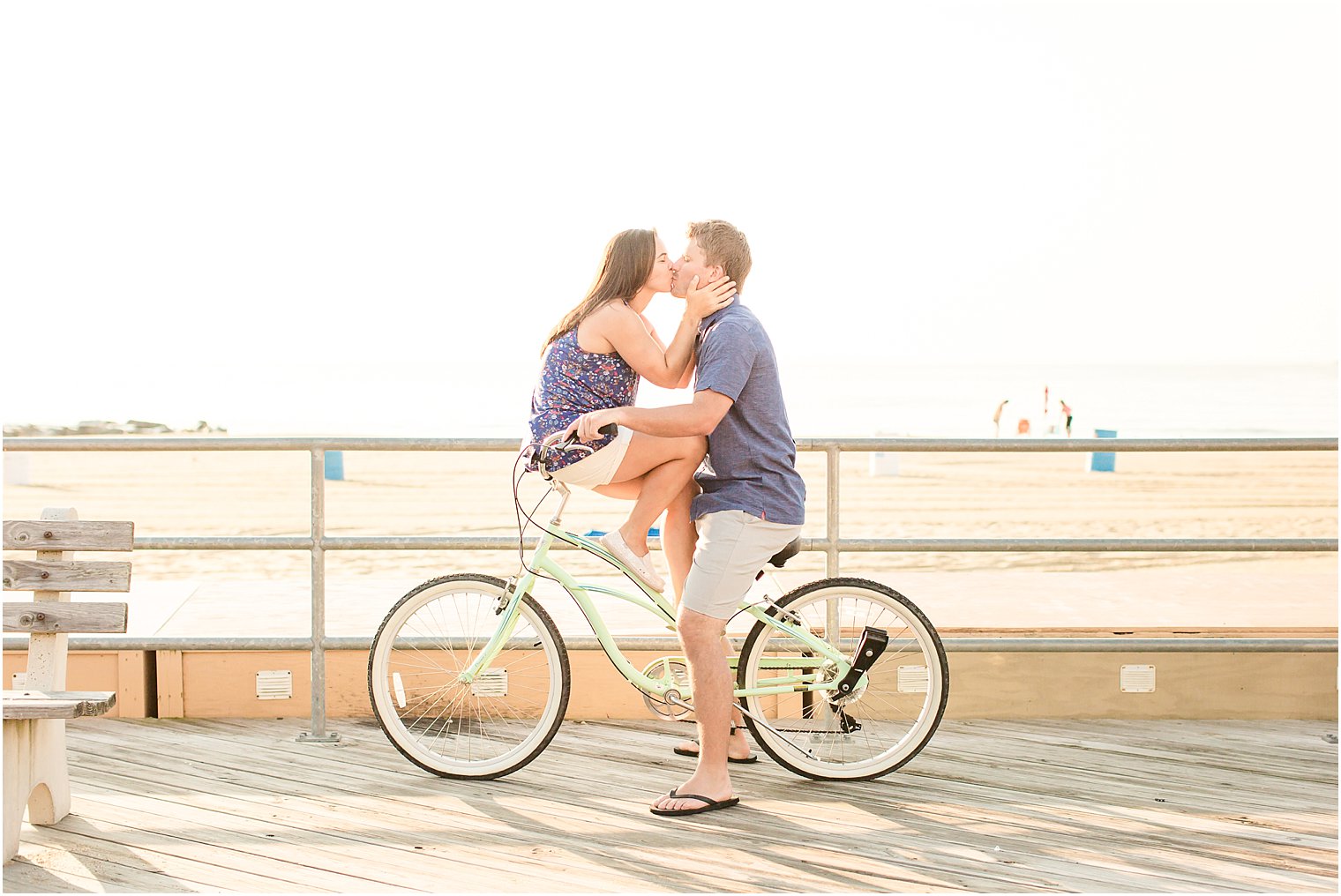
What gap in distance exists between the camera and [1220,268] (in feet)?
177

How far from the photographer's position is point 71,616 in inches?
145

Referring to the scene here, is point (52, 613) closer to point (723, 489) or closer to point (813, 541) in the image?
point (723, 489)

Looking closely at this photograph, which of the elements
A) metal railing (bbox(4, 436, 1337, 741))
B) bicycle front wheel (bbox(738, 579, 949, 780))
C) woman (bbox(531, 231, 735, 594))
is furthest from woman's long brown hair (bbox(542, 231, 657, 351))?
bicycle front wheel (bbox(738, 579, 949, 780))

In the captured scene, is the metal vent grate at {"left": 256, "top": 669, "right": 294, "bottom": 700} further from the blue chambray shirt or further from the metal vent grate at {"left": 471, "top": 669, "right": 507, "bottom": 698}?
the blue chambray shirt

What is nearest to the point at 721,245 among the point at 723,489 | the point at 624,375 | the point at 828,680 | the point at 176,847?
the point at 624,375

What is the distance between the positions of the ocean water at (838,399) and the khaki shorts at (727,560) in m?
24.4

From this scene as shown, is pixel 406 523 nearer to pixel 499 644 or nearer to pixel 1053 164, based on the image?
pixel 499 644

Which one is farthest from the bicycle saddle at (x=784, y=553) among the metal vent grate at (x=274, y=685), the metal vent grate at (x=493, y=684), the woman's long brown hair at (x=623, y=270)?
the metal vent grate at (x=274, y=685)

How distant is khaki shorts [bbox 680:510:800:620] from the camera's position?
3.86m

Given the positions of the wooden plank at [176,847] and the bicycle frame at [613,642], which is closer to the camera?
the wooden plank at [176,847]

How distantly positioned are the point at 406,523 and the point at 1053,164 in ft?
138

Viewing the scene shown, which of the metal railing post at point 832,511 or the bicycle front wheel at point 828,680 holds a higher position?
the metal railing post at point 832,511

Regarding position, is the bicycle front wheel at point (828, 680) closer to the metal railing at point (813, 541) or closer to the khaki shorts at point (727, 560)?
the khaki shorts at point (727, 560)

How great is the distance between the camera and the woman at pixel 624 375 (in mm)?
3898
